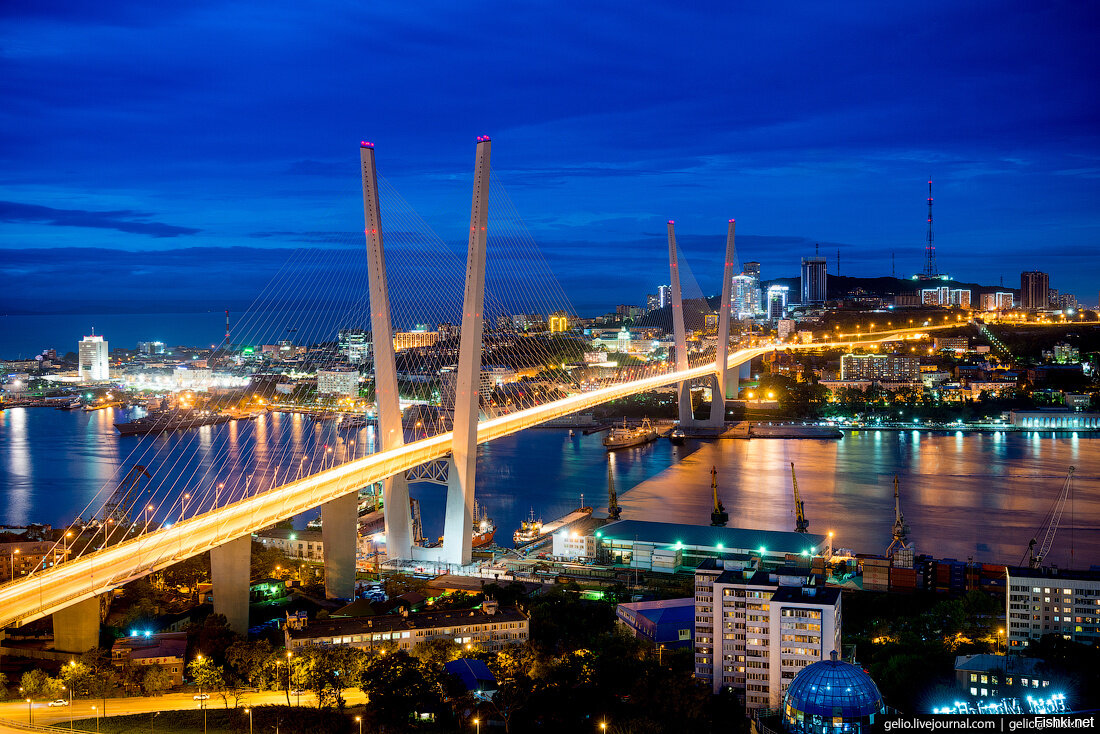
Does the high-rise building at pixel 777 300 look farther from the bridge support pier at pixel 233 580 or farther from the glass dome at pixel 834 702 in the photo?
the glass dome at pixel 834 702

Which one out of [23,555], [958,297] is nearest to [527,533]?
[23,555]

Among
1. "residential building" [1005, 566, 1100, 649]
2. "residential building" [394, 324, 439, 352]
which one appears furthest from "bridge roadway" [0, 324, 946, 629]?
"residential building" [394, 324, 439, 352]

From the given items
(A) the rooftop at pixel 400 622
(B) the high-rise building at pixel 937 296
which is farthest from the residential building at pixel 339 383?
(B) the high-rise building at pixel 937 296

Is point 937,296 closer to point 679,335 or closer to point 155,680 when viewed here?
point 679,335

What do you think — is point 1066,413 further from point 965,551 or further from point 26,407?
point 26,407

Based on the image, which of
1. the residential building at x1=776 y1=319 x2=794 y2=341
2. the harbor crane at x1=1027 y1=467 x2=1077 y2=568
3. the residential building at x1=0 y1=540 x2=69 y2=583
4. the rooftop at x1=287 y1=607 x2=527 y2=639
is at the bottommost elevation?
the harbor crane at x1=1027 y1=467 x2=1077 y2=568

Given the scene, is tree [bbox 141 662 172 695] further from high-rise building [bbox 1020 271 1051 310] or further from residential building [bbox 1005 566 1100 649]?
high-rise building [bbox 1020 271 1051 310]

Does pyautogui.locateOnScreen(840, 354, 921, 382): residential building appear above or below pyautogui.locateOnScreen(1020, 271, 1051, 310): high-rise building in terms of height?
below

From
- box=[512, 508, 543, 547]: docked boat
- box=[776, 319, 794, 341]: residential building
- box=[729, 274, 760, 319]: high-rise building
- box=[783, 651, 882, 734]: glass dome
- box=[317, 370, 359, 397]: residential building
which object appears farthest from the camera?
box=[729, 274, 760, 319]: high-rise building
